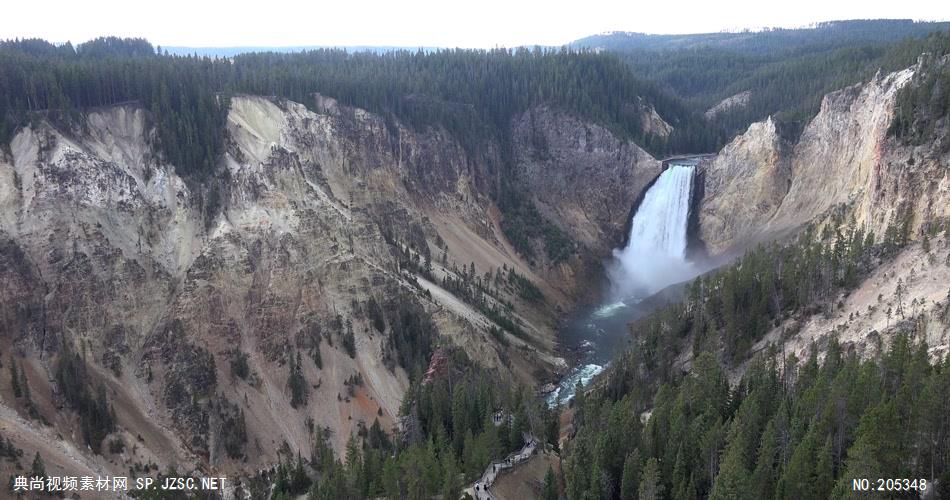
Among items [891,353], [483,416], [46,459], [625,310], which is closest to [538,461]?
[483,416]

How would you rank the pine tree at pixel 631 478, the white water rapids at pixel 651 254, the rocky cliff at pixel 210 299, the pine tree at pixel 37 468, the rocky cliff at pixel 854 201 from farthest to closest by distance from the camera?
1. the white water rapids at pixel 651 254
2. the rocky cliff at pixel 210 299
3. the pine tree at pixel 37 468
4. the rocky cliff at pixel 854 201
5. the pine tree at pixel 631 478

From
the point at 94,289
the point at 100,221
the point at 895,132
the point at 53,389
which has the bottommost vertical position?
the point at 53,389

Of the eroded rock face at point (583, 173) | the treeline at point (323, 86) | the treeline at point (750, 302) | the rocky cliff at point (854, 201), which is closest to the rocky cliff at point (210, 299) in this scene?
the treeline at point (323, 86)

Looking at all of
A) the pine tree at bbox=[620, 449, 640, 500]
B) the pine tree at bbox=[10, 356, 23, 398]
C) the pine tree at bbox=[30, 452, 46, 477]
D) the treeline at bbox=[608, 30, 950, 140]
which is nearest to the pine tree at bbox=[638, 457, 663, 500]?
the pine tree at bbox=[620, 449, 640, 500]

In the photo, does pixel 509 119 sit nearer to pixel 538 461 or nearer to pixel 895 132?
pixel 895 132

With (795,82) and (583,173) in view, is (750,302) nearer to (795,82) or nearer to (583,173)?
(583,173)

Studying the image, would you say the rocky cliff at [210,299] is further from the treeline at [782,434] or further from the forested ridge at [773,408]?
the treeline at [782,434]
